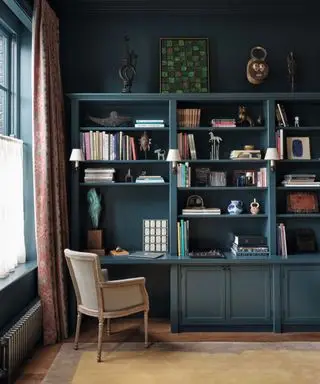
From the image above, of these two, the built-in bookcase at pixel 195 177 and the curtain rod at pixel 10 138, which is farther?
the built-in bookcase at pixel 195 177

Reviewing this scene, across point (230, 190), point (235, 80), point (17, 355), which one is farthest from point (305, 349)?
point (235, 80)

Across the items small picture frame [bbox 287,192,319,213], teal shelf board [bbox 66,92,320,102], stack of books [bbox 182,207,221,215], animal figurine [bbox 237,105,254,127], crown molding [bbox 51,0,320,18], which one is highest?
crown molding [bbox 51,0,320,18]

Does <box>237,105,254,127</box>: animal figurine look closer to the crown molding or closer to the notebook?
the crown molding

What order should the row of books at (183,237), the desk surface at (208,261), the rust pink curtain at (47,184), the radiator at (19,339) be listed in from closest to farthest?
the radiator at (19,339) < the rust pink curtain at (47,184) < the desk surface at (208,261) < the row of books at (183,237)

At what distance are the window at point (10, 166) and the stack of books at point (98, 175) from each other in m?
0.71

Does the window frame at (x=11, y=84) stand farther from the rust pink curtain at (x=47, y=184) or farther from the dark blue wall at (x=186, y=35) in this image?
the dark blue wall at (x=186, y=35)

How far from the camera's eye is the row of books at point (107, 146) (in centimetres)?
446

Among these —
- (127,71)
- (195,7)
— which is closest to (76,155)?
(127,71)

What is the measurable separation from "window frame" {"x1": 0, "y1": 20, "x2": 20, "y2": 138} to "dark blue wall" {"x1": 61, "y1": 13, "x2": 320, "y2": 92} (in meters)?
0.70

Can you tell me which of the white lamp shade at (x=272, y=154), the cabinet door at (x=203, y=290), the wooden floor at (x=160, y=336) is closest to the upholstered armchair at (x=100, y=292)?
the wooden floor at (x=160, y=336)

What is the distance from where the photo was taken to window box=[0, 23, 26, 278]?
3.64m

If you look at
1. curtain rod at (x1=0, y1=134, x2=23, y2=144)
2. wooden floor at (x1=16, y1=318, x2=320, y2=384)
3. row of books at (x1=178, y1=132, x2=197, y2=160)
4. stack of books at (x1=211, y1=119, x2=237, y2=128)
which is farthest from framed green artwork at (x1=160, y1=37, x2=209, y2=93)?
wooden floor at (x1=16, y1=318, x2=320, y2=384)

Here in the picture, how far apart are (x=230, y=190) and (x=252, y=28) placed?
5.92 feet

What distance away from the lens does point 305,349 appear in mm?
3836
